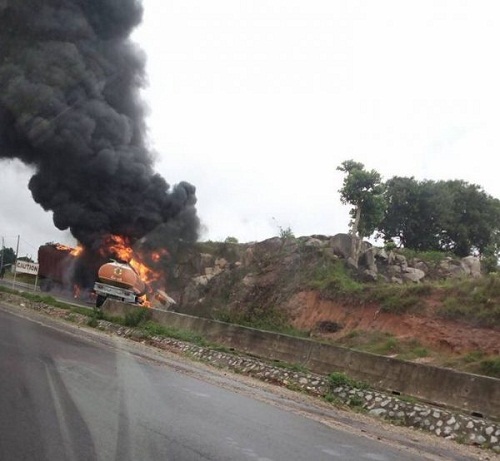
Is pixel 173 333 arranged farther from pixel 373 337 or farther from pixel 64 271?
pixel 64 271

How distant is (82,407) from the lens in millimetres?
6285

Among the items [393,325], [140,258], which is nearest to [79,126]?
[140,258]

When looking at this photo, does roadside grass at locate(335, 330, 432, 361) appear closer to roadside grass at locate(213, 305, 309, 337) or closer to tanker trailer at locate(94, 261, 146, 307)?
roadside grass at locate(213, 305, 309, 337)

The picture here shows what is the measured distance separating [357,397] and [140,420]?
275 inches

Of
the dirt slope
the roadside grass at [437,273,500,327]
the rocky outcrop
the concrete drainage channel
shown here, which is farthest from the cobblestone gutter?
the rocky outcrop

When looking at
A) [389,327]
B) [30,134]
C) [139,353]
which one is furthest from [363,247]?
[30,134]

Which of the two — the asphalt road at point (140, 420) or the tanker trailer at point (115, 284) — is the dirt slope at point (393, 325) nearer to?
the asphalt road at point (140, 420)

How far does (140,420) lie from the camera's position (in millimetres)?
6109

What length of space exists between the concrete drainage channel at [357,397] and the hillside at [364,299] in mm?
3991

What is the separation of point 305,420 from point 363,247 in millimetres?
22454

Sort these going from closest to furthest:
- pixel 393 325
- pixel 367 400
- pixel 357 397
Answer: pixel 367 400
pixel 357 397
pixel 393 325

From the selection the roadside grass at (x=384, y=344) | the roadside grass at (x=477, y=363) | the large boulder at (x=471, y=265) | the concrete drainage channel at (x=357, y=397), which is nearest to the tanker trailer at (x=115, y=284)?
the concrete drainage channel at (x=357, y=397)

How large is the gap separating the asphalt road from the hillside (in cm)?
806

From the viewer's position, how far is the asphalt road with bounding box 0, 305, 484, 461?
494 cm
